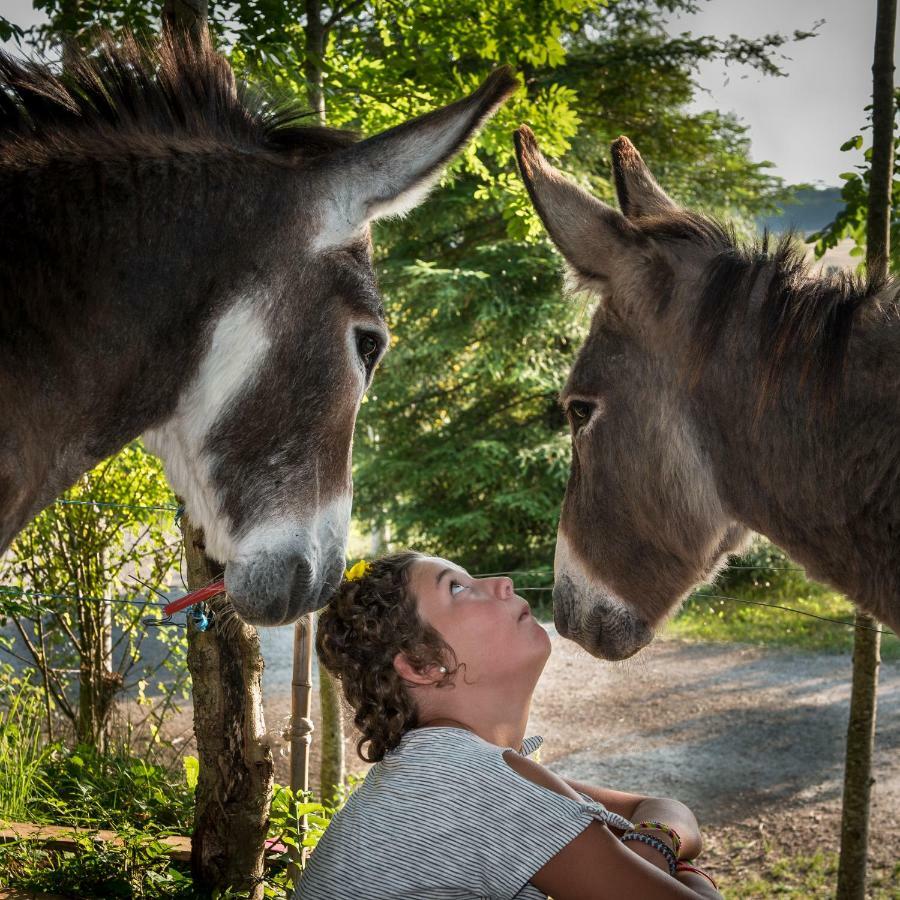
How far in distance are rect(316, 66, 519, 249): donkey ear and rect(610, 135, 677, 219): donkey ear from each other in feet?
2.77

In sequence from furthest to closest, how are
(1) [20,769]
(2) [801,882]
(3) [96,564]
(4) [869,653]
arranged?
(3) [96,564] < (2) [801,882] < (1) [20,769] < (4) [869,653]

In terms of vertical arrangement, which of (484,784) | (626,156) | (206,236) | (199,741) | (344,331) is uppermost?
(626,156)

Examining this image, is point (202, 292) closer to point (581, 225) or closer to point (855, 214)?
point (581, 225)

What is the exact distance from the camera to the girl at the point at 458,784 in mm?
1926

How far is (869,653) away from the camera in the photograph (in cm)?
365

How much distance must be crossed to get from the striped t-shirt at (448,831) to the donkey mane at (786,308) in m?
1.02

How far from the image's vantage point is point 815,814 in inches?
246

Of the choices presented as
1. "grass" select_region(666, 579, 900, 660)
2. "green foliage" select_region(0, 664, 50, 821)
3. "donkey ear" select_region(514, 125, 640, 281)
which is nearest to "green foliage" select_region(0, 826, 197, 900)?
"green foliage" select_region(0, 664, 50, 821)

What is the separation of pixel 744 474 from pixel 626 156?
1.11m

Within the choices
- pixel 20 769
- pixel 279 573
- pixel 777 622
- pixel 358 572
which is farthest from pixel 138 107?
pixel 777 622

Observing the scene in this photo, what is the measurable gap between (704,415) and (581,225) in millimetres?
576

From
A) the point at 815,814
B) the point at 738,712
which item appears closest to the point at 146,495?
the point at 815,814

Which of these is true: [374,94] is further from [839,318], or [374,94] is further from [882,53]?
[839,318]

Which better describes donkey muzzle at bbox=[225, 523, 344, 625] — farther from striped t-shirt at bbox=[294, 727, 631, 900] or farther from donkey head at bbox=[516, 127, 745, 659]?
donkey head at bbox=[516, 127, 745, 659]
